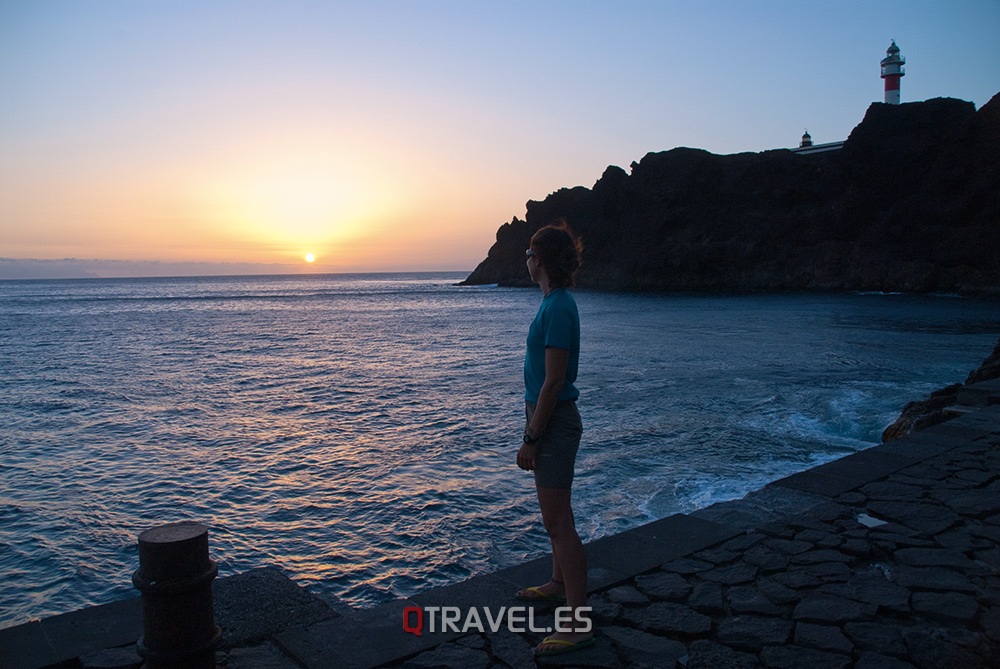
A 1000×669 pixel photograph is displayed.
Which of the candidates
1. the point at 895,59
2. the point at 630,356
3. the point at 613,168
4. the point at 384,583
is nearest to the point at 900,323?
the point at 630,356

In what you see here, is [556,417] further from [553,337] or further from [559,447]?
[553,337]

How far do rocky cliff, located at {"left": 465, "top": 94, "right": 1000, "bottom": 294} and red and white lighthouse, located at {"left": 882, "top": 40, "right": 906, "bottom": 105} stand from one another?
7.67m

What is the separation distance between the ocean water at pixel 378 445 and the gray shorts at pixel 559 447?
2.77 metres

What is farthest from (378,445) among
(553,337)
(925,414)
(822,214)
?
(822,214)

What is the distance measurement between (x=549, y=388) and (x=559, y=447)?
307mm

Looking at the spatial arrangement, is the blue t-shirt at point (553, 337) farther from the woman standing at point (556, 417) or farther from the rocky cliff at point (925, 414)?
the rocky cliff at point (925, 414)

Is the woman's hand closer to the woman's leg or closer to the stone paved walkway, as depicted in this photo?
the woman's leg

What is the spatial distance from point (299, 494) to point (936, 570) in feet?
20.2

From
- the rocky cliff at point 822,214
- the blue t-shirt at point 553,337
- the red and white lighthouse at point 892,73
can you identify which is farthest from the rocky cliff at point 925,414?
the red and white lighthouse at point 892,73

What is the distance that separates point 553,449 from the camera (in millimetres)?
3164

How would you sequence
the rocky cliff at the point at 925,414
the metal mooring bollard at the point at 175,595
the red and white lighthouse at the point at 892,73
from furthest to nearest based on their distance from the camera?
the red and white lighthouse at the point at 892,73 < the rocky cliff at the point at 925,414 < the metal mooring bollard at the point at 175,595

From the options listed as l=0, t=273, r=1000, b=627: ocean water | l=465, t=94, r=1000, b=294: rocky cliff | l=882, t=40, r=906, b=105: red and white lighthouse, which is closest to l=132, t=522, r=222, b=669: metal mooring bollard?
l=0, t=273, r=1000, b=627: ocean water

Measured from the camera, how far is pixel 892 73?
7419 cm

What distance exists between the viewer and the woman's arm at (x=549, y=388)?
9.92ft
